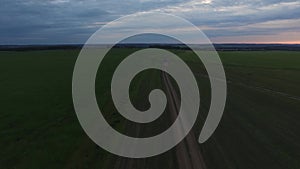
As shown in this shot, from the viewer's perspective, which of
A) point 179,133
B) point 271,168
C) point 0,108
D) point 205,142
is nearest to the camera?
point 271,168

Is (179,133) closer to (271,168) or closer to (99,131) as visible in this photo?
(99,131)

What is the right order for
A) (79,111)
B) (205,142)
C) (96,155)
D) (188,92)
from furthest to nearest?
(188,92) < (79,111) < (205,142) < (96,155)

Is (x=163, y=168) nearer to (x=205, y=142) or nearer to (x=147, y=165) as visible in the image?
(x=147, y=165)

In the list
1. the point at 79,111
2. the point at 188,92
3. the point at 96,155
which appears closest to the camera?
the point at 96,155

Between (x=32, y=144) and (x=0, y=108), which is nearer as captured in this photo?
(x=32, y=144)

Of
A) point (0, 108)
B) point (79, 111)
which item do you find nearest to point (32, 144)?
point (79, 111)

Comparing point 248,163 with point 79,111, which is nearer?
point 248,163

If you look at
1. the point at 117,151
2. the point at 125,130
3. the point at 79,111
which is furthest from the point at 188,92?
the point at 117,151

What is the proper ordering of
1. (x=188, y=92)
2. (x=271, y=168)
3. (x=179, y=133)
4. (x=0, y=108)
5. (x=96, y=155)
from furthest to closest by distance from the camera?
1. (x=188, y=92)
2. (x=0, y=108)
3. (x=179, y=133)
4. (x=96, y=155)
5. (x=271, y=168)
